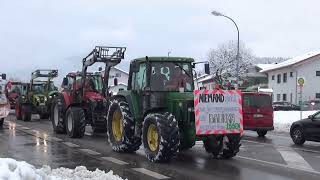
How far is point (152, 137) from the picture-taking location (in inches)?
453

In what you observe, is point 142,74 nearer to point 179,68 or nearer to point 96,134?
point 179,68

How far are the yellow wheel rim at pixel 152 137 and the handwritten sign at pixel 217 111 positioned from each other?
946 millimetres

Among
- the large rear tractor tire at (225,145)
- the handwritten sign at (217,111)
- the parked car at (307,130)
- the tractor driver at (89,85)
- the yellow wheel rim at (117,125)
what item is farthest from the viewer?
the tractor driver at (89,85)

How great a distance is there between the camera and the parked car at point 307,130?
1605cm

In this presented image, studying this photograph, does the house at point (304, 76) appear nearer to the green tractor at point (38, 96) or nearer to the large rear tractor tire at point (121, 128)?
the green tractor at point (38, 96)

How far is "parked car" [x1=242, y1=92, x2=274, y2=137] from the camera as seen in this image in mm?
19516

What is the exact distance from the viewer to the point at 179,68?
1252cm

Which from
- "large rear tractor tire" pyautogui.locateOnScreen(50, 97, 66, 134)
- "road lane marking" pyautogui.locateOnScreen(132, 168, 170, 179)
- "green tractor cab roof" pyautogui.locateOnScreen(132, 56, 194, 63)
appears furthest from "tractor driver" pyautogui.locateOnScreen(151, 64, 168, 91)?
"large rear tractor tire" pyautogui.locateOnScreen(50, 97, 66, 134)

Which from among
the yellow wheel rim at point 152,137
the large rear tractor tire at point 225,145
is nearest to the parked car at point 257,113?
→ the large rear tractor tire at point 225,145

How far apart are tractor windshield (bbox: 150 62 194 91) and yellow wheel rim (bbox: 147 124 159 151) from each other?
1024 mm

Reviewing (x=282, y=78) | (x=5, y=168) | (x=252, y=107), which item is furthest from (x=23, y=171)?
(x=282, y=78)

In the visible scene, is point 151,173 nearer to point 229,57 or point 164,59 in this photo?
point 164,59

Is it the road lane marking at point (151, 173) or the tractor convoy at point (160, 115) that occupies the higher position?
the tractor convoy at point (160, 115)

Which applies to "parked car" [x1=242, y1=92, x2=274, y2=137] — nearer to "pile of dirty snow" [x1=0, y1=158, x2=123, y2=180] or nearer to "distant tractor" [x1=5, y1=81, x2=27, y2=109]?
"pile of dirty snow" [x1=0, y1=158, x2=123, y2=180]
